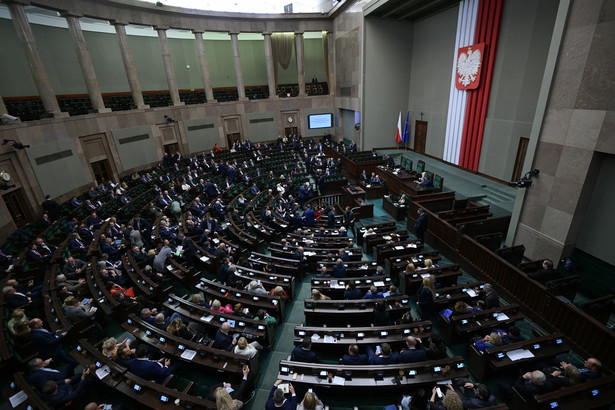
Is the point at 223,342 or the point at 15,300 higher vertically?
the point at 15,300

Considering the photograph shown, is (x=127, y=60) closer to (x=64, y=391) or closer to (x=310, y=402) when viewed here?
(x=64, y=391)

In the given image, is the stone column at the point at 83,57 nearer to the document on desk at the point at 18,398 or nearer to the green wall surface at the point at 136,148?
the green wall surface at the point at 136,148

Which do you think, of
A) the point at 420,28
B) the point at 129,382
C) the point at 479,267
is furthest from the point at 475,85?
the point at 129,382

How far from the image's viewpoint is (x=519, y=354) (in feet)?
16.4

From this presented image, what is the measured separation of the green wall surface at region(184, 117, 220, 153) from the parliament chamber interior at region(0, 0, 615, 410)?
0.12 m

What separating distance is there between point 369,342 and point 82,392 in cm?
493

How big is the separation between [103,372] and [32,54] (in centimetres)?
1580

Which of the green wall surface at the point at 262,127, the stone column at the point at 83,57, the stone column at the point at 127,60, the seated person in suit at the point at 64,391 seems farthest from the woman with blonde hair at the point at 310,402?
the green wall surface at the point at 262,127

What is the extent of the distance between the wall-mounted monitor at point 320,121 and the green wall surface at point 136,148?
13.4 m

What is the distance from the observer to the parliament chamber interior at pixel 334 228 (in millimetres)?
4965

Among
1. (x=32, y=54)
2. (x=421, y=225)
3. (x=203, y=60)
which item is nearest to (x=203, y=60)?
(x=203, y=60)

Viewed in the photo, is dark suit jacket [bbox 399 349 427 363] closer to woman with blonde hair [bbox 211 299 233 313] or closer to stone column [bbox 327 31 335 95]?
woman with blonde hair [bbox 211 299 233 313]

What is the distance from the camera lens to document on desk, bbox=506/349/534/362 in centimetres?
494

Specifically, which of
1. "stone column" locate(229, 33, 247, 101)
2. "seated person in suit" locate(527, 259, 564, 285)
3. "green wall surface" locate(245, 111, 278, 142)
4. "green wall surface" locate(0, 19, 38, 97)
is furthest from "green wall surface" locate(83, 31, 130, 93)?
"seated person in suit" locate(527, 259, 564, 285)
